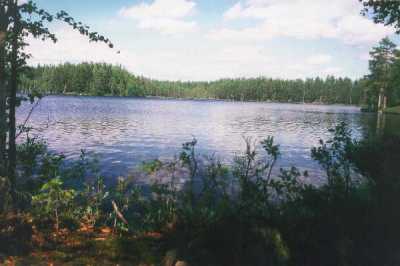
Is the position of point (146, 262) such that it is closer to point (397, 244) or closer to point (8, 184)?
point (8, 184)

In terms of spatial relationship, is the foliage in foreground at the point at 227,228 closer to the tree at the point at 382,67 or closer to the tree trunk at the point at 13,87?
the tree trunk at the point at 13,87

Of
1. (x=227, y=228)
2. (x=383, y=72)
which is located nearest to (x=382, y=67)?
(x=383, y=72)

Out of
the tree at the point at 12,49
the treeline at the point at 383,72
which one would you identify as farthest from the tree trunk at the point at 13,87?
the treeline at the point at 383,72

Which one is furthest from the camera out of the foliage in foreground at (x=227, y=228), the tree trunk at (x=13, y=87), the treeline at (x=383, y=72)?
the treeline at (x=383, y=72)

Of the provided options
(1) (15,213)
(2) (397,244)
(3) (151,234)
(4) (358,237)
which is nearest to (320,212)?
(4) (358,237)

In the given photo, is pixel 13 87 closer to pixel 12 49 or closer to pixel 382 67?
pixel 12 49

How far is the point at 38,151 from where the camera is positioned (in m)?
10.1

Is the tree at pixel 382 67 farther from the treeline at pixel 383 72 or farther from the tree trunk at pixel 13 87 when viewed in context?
the tree trunk at pixel 13 87

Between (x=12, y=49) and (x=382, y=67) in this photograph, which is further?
(x=382, y=67)

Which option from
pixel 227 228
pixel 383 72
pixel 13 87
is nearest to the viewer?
pixel 227 228

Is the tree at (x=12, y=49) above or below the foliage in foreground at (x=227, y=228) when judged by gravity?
above

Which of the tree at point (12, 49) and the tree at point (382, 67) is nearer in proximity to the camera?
the tree at point (12, 49)

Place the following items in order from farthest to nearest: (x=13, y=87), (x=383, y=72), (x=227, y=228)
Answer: (x=383, y=72) < (x=13, y=87) < (x=227, y=228)

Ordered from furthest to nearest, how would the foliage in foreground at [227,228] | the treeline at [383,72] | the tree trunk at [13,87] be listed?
the treeline at [383,72], the tree trunk at [13,87], the foliage in foreground at [227,228]
